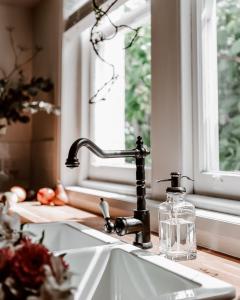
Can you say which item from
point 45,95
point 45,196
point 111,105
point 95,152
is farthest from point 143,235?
point 45,95

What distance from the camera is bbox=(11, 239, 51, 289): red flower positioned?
17.7 inches

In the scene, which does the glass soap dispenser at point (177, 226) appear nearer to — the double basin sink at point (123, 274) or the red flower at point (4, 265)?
the double basin sink at point (123, 274)

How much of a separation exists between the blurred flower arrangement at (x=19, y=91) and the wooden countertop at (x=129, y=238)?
514mm

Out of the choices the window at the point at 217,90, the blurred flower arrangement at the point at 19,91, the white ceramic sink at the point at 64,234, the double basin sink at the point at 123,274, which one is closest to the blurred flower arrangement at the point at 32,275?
the double basin sink at the point at 123,274

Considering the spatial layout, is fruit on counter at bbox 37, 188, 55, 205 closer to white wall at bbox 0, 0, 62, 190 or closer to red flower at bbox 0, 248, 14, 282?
white wall at bbox 0, 0, 62, 190

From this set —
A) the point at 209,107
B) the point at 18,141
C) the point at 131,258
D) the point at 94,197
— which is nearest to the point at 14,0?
the point at 18,141

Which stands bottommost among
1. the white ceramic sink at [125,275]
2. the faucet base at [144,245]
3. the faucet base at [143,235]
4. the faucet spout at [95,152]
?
the white ceramic sink at [125,275]

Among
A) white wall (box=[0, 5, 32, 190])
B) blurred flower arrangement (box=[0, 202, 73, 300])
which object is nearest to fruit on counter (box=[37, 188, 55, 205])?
white wall (box=[0, 5, 32, 190])

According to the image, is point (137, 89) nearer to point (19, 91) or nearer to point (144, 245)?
point (19, 91)

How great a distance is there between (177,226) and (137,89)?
165 cm

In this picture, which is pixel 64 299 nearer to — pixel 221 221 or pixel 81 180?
pixel 221 221

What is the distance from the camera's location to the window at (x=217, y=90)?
124cm

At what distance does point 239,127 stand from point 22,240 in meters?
0.88

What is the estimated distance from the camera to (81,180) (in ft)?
6.59
